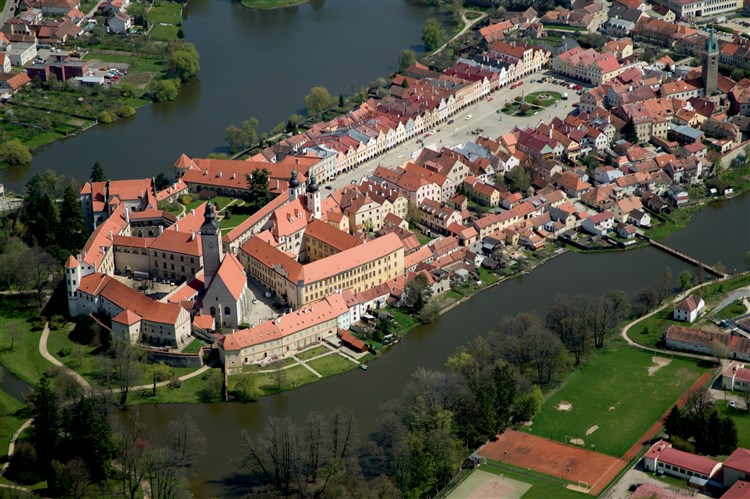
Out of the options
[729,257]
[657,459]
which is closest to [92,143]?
[729,257]

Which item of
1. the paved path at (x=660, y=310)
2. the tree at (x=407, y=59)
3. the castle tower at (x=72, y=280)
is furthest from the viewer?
the tree at (x=407, y=59)

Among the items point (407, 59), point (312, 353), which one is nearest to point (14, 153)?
point (312, 353)

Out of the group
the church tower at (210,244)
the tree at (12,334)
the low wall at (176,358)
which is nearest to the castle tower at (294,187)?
the church tower at (210,244)

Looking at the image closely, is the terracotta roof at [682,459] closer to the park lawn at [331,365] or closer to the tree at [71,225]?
the park lawn at [331,365]

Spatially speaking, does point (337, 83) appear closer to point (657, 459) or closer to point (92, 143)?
point (92, 143)

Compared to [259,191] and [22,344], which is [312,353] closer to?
[22,344]

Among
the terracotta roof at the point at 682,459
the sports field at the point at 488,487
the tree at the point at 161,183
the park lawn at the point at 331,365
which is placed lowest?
the sports field at the point at 488,487

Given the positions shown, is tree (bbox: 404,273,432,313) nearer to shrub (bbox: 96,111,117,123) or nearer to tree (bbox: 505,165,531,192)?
tree (bbox: 505,165,531,192)
